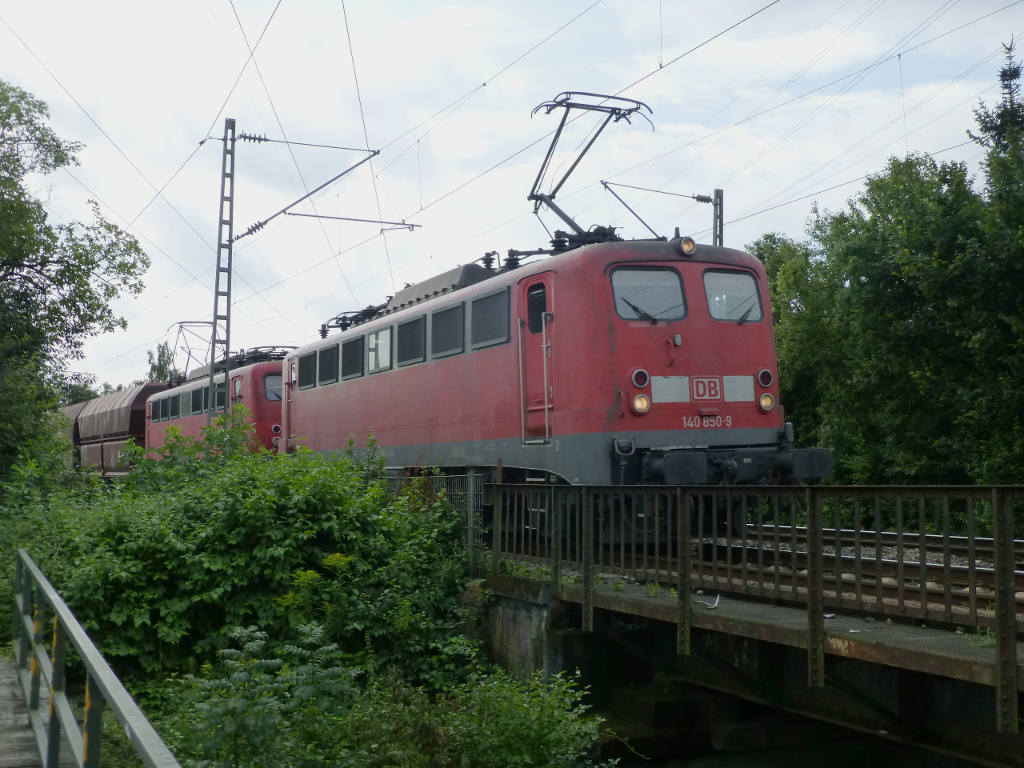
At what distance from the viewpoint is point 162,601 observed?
1136 centimetres

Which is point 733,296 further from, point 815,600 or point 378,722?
point 378,722

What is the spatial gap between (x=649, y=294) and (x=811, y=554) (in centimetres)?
554

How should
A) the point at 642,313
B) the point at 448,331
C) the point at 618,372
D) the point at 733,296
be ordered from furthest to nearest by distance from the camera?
1. the point at 448,331
2. the point at 733,296
3. the point at 642,313
4. the point at 618,372

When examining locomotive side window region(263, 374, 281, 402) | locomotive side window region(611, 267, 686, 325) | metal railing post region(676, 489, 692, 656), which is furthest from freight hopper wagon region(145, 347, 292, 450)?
metal railing post region(676, 489, 692, 656)

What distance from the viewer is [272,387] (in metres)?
25.1

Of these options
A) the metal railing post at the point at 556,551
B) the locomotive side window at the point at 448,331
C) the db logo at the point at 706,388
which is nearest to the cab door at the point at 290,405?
the locomotive side window at the point at 448,331

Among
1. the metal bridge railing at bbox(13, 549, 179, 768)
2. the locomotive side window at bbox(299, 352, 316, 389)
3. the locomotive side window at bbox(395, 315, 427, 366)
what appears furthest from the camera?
the locomotive side window at bbox(299, 352, 316, 389)

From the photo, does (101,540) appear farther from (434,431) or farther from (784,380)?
(784,380)

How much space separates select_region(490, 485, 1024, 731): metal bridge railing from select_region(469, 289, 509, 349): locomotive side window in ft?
7.10

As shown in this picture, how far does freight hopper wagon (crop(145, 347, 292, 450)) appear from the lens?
81.6 feet

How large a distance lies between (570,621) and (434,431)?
15.8ft

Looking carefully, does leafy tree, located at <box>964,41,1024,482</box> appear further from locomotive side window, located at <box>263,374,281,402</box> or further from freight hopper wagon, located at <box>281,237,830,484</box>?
locomotive side window, located at <box>263,374,281,402</box>

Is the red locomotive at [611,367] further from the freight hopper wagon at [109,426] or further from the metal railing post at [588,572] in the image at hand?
the freight hopper wagon at [109,426]

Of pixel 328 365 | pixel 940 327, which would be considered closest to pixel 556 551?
pixel 328 365
